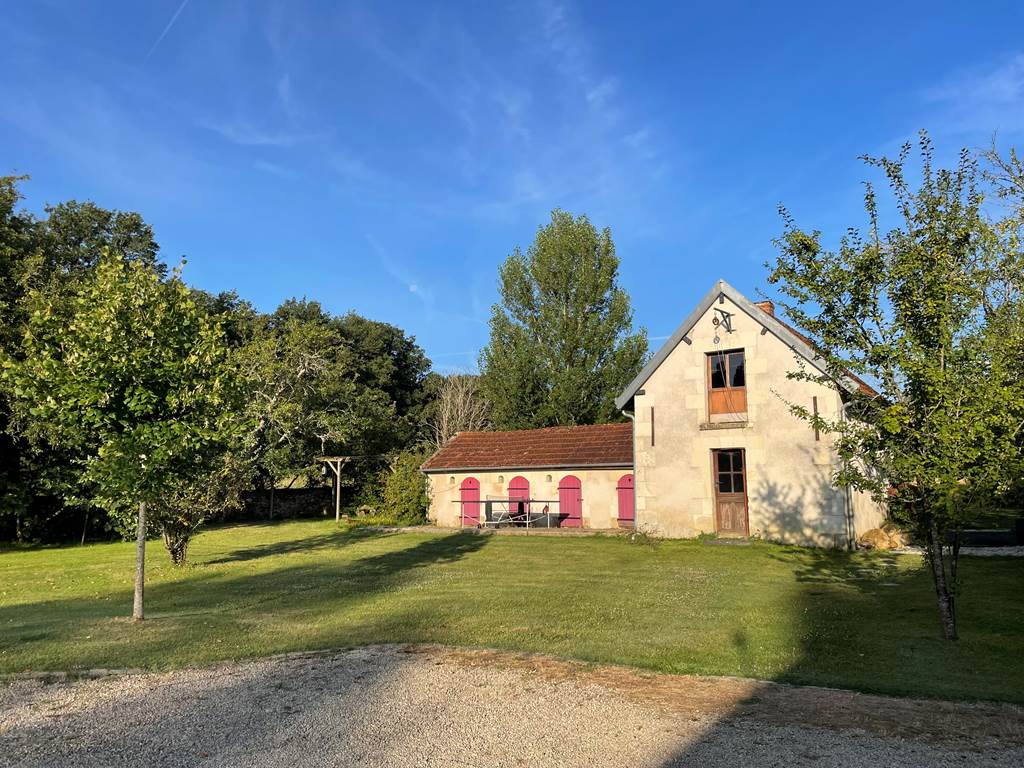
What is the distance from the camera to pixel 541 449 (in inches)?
1018

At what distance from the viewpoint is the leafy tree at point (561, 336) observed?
1484 inches

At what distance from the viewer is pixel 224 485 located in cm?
1747

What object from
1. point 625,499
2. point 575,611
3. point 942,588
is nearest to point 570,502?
point 625,499

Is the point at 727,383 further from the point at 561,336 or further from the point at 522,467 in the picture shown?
the point at 561,336

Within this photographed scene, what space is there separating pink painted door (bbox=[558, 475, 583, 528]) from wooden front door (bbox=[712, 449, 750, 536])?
18.3 feet

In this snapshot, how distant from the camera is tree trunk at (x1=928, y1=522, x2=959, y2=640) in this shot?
8.00 metres

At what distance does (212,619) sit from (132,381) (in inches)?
149

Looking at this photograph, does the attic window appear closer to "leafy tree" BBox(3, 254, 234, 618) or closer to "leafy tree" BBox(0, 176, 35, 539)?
"leafy tree" BBox(3, 254, 234, 618)

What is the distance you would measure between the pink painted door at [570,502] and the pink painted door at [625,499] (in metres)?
1.56

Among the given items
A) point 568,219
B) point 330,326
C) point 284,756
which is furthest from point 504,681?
point 330,326

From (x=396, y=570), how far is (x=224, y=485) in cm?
588

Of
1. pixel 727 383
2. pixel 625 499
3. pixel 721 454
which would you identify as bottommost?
pixel 625 499

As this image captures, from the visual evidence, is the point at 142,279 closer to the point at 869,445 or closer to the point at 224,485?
the point at 224,485

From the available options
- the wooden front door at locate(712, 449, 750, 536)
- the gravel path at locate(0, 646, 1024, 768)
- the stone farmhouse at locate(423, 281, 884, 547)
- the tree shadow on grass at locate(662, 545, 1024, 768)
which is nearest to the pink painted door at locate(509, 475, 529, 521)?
the stone farmhouse at locate(423, 281, 884, 547)
